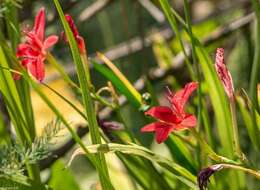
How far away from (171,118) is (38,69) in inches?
7.8

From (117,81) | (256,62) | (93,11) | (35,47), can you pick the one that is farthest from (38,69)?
(93,11)

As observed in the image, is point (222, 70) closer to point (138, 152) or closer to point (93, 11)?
point (138, 152)

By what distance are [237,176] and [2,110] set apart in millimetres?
478

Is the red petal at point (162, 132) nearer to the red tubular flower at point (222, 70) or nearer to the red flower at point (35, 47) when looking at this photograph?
the red tubular flower at point (222, 70)

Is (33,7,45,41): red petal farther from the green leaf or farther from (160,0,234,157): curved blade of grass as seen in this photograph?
the green leaf

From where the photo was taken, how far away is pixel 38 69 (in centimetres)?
87

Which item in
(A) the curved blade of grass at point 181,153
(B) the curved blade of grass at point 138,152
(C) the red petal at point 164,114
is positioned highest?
(C) the red petal at point 164,114

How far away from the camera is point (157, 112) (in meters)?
0.77

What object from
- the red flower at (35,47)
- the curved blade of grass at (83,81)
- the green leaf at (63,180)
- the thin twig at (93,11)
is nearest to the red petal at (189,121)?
the curved blade of grass at (83,81)

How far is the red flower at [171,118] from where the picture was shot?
770 mm

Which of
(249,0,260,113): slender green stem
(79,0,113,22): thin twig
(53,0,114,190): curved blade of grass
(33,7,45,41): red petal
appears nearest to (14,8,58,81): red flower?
(33,7,45,41): red petal

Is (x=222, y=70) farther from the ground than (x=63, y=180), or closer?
farther from the ground

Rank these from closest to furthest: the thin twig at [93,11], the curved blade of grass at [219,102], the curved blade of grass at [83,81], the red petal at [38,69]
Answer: the curved blade of grass at [83,81], the red petal at [38,69], the curved blade of grass at [219,102], the thin twig at [93,11]

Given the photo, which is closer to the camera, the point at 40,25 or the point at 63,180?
the point at 40,25
